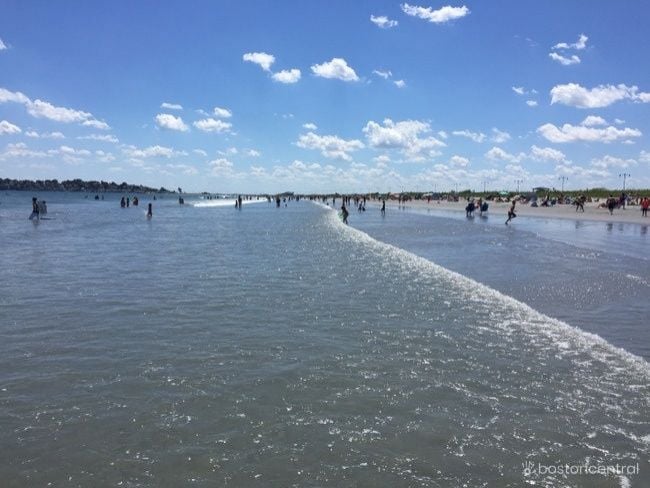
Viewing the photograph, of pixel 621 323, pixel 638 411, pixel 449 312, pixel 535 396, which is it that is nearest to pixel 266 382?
pixel 535 396

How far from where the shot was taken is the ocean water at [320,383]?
16.1 feet

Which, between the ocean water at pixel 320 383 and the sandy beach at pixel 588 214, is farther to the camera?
the sandy beach at pixel 588 214

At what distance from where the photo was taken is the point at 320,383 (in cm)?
691

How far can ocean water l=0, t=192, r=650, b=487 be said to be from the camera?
16.1 ft

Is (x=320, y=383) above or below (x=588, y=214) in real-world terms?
below

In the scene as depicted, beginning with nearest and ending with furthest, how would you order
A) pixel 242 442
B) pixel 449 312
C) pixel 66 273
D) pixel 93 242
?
pixel 242 442 → pixel 449 312 → pixel 66 273 → pixel 93 242

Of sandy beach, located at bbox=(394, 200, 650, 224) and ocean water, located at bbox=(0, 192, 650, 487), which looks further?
sandy beach, located at bbox=(394, 200, 650, 224)

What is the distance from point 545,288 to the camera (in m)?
14.8

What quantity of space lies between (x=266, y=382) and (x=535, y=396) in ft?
12.4

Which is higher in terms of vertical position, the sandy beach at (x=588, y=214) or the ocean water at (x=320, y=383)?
the sandy beach at (x=588, y=214)

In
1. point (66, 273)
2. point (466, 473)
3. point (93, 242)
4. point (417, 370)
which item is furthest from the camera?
point (93, 242)

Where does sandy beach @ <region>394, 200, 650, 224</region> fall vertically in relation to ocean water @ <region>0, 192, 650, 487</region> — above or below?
above

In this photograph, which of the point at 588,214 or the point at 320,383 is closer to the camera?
the point at 320,383

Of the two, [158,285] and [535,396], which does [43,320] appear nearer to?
[158,285]
